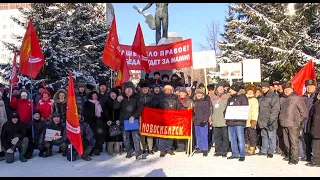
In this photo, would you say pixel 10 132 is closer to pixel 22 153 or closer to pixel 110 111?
pixel 22 153

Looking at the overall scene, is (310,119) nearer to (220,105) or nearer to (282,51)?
(220,105)

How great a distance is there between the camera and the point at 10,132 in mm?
8742

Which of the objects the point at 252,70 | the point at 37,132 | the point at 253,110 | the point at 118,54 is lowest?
the point at 37,132

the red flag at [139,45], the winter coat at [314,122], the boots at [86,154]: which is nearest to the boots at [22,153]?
the boots at [86,154]

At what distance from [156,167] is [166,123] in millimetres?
1658

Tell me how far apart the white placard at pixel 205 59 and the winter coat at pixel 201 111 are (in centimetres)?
206

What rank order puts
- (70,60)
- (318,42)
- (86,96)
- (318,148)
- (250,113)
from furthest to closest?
(70,60)
(318,42)
(86,96)
(250,113)
(318,148)

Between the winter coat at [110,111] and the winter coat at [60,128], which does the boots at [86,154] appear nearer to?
the winter coat at [60,128]

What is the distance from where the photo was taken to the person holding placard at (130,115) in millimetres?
8836

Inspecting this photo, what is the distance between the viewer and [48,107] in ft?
32.3

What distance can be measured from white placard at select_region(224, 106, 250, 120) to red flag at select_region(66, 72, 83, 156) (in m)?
3.62

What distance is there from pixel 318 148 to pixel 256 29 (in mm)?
12749

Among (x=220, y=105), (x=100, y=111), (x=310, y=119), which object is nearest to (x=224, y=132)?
(x=220, y=105)

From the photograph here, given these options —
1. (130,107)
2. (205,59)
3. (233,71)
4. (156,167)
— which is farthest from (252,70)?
(156,167)
